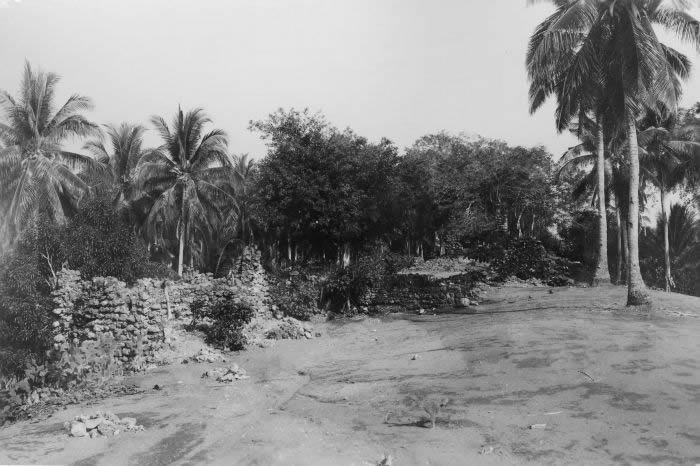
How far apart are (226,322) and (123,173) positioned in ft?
52.9

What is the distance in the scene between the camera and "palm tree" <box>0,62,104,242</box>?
50.8 ft

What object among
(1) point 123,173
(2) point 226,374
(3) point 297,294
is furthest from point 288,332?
(1) point 123,173

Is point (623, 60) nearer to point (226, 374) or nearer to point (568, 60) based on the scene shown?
point (568, 60)

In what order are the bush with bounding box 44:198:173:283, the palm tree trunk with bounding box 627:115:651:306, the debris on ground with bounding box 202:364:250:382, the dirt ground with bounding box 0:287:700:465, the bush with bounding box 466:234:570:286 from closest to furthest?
the dirt ground with bounding box 0:287:700:465
the debris on ground with bounding box 202:364:250:382
the bush with bounding box 44:198:173:283
the palm tree trunk with bounding box 627:115:651:306
the bush with bounding box 466:234:570:286

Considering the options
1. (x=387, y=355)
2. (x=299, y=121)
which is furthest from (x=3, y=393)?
(x=299, y=121)

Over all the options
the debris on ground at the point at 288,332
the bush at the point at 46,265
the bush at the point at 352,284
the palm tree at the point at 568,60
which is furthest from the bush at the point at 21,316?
the palm tree at the point at 568,60

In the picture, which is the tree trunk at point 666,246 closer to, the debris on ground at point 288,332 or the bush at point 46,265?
the debris on ground at point 288,332

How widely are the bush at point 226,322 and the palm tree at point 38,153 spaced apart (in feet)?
20.9

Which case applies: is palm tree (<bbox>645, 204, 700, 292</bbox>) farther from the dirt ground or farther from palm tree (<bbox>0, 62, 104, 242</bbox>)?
palm tree (<bbox>0, 62, 104, 242</bbox>)

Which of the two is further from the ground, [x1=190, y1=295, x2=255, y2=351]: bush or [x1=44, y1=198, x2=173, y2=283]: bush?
[x1=44, y1=198, x2=173, y2=283]: bush

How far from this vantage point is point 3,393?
25.7 feet

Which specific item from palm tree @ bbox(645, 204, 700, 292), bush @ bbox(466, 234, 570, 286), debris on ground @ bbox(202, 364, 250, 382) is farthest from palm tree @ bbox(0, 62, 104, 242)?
palm tree @ bbox(645, 204, 700, 292)

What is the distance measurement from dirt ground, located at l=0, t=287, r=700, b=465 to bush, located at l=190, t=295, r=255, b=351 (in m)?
0.55

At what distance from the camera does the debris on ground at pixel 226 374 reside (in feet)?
31.1
